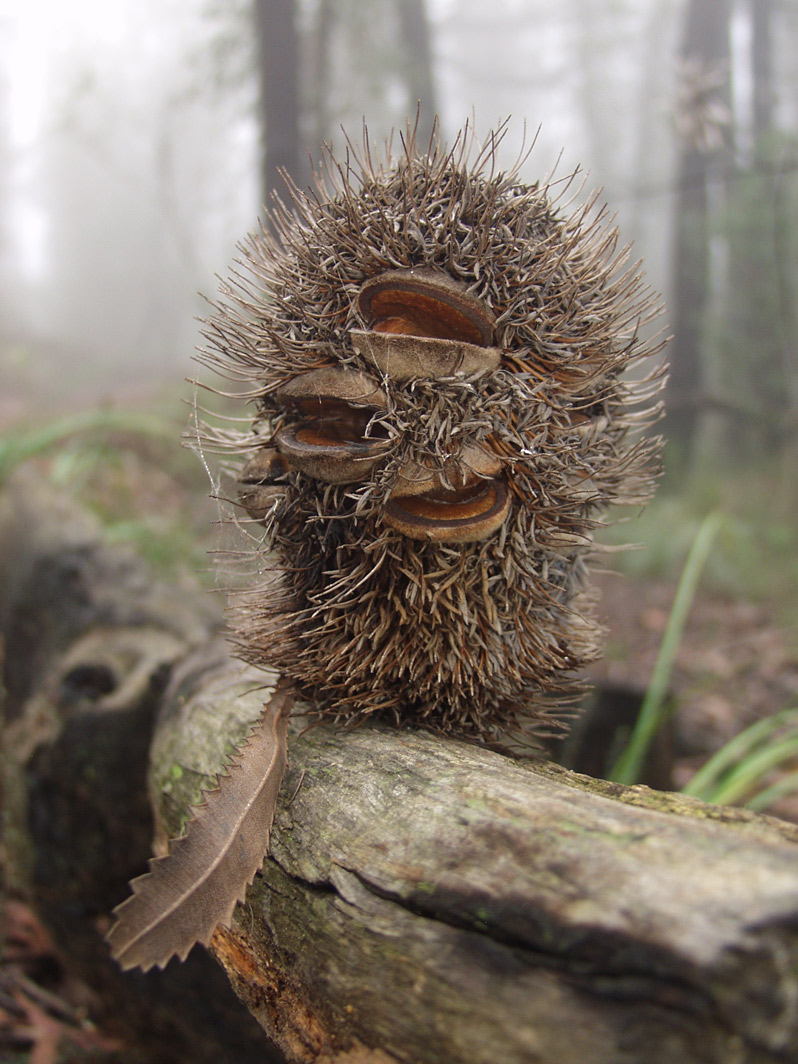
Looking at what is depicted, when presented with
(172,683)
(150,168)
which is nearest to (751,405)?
(172,683)

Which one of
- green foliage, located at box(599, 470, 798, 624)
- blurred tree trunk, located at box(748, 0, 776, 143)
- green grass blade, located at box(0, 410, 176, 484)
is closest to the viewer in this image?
green grass blade, located at box(0, 410, 176, 484)

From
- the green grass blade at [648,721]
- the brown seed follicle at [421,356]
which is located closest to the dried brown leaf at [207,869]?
the brown seed follicle at [421,356]

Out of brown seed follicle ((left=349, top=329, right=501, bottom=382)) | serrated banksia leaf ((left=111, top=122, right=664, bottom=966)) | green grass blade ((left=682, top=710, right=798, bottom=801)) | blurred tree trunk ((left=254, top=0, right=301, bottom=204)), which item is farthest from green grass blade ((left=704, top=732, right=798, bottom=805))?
blurred tree trunk ((left=254, top=0, right=301, bottom=204))

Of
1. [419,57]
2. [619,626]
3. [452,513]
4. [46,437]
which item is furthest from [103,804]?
[419,57]

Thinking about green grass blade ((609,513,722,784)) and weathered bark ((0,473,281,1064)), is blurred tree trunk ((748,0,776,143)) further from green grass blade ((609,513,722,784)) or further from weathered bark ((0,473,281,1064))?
weathered bark ((0,473,281,1064))

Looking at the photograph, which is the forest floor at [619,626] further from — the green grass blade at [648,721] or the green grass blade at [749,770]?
the green grass blade at [749,770]

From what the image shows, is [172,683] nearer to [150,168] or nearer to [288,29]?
[288,29]
